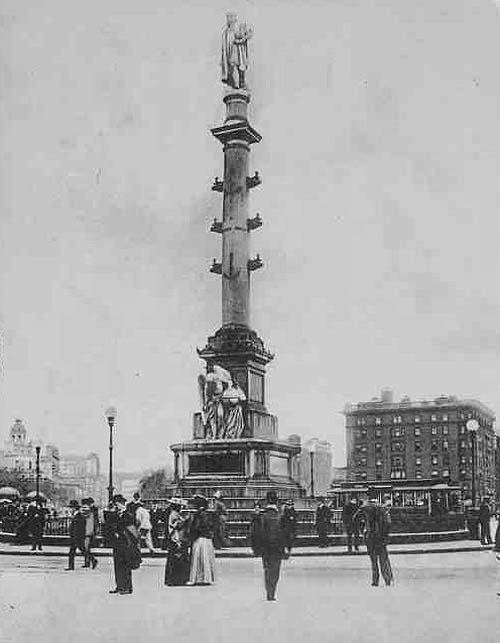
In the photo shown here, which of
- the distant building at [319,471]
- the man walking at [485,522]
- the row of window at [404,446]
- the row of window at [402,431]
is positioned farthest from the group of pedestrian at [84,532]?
the row of window at [404,446]

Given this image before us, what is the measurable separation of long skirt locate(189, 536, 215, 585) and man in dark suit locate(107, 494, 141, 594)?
96 cm

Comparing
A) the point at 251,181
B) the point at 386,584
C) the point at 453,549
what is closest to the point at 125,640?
the point at 386,584

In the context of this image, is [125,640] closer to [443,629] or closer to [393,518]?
[443,629]

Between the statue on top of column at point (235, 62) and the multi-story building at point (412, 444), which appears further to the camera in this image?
the multi-story building at point (412, 444)

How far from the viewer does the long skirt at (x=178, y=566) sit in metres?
17.2

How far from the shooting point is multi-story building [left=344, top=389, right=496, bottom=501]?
2857 inches

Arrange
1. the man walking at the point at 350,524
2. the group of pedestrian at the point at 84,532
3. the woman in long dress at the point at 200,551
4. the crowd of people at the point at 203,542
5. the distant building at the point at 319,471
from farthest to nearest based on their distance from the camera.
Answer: the distant building at the point at 319,471 → the man walking at the point at 350,524 → the group of pedestrian at the point at 84,532 → the woman in long dress at the point at 200,551 → the crowd of people at the point at 203,542

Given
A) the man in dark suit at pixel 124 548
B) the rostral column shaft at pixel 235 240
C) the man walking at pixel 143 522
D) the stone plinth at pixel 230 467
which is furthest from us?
the rostral column shaft at pixel 235 240

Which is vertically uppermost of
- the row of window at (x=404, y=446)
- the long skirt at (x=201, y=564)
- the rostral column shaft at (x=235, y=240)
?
the rostral column shaft at (x=235, y=240)

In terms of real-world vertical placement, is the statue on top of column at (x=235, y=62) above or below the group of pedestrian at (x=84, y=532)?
above

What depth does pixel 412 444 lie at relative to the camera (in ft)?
274

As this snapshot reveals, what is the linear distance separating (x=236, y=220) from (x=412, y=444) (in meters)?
53.7

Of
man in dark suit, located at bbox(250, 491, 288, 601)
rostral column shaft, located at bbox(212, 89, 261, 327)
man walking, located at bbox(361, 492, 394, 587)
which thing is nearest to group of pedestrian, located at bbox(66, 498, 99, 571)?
man in dark suit, located at bbox(250, 491, 288, 601)

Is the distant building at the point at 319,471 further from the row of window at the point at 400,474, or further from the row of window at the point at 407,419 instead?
the row of window at the point at 400,474
